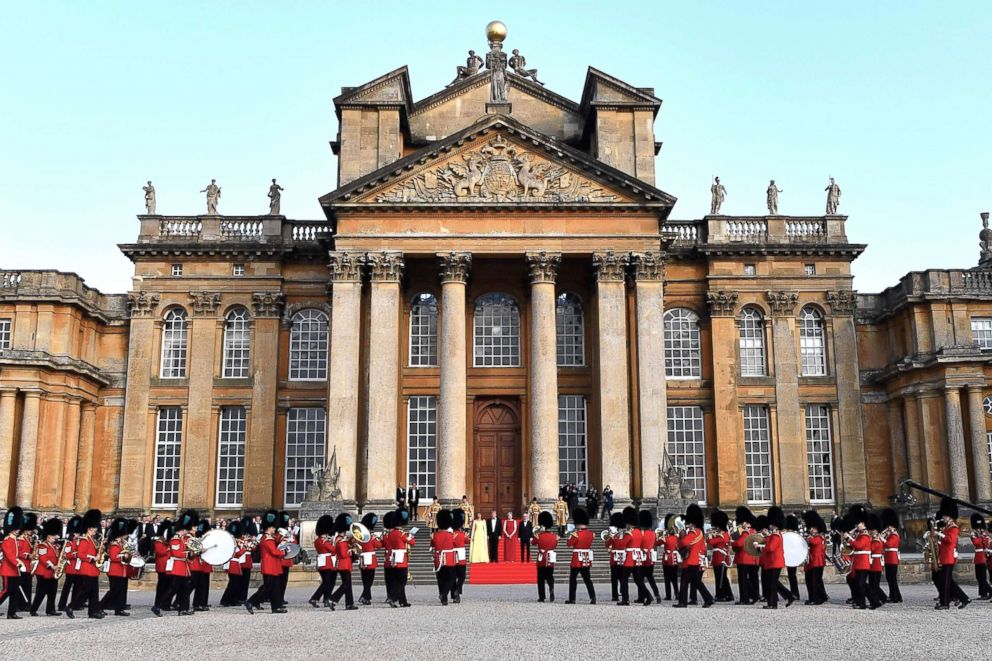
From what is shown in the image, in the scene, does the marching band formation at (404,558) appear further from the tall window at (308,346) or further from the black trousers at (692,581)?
the tall window at (308,346)

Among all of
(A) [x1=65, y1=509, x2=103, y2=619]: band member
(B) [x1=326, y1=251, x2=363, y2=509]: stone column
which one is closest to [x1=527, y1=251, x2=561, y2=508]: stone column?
(B) [x1=326, y1=251, x2=363, y2=509]: stone column

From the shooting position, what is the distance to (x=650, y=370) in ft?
113

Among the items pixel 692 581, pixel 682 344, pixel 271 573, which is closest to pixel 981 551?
pixel 692 581

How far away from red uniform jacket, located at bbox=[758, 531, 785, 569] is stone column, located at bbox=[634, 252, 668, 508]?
44.5ft

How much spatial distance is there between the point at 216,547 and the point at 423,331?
1904 centimetres

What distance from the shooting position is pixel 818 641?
14242 millimetres

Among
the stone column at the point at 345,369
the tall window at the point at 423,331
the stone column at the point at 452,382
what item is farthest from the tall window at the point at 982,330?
the stone column at the point at 345,369

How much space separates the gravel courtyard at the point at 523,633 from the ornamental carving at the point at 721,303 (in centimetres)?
2046

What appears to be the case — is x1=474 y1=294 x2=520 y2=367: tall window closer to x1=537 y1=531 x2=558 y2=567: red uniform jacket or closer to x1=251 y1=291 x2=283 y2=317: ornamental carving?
x1=251 y1=291 x2=283 y2=317: ornamental carving

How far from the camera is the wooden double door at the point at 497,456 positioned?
37.1 metres

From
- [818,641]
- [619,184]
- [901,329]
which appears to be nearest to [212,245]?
[619,184]

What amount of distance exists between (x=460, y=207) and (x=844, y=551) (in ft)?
62.3

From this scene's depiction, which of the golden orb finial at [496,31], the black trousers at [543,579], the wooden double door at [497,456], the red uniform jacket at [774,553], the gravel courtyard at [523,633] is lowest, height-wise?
the gravel courtyard at [523,633]

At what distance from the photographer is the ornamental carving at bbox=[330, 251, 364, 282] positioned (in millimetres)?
35031
